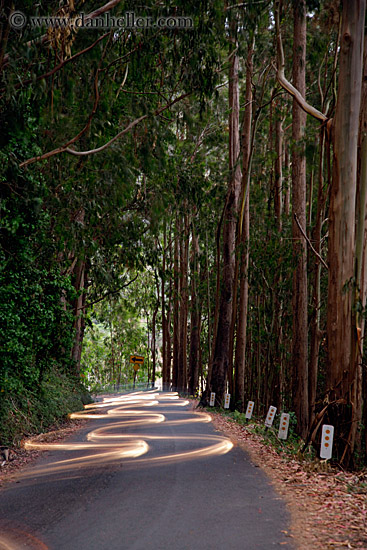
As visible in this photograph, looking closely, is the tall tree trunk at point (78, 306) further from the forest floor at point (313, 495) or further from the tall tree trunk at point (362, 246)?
the tall tree trunk at point (362, 246)

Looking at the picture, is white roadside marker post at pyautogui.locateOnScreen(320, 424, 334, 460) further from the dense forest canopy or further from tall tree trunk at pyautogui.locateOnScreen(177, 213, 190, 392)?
tall tree trunk at pyautogui.locateOnScreen(177, 213, 190, 392)

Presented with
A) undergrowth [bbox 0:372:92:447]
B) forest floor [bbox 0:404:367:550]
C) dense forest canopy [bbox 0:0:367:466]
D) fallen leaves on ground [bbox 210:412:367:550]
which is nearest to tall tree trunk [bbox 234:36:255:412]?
dense forest canopy [bbox 0:0:367:466]

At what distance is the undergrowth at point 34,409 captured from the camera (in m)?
11.7

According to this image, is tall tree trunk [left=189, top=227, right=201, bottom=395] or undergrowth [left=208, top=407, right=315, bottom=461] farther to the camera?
tall tree trunk [left=189, top=227, right=201, bottom=395]

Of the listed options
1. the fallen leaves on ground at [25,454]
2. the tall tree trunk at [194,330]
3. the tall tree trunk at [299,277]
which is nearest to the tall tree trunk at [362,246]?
the tall tree trunk at [299,277]

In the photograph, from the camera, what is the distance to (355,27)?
30.7ft

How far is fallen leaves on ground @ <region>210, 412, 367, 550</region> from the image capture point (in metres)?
5.24

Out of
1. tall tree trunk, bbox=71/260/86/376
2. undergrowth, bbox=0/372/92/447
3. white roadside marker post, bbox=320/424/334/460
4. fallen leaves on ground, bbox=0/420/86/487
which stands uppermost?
tall tree trunk, bbox=71/260/86/376

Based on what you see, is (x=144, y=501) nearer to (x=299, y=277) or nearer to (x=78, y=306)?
(x=299, y=277)

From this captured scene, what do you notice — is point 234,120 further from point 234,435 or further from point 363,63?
point 234,435

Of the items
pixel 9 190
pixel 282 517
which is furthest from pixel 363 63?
pixel 282 517

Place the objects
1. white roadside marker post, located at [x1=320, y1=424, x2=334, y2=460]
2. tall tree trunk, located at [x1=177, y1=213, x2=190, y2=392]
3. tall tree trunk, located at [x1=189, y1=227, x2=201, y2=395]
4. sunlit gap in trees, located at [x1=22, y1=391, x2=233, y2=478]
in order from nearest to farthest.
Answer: white roadside marker post, located at [x1=320, y1=424, x2=334, y2=460], sunlit gap in trees, located at [x1=22, y1=391, x2=233, y2=478], tall tree trunk, located at [x1=189, y1=227, x2=201, y2=395], tall tree trunk, located at [x1=177, y1=213, x2=190, y2=392]

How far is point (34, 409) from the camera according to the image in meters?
14.0

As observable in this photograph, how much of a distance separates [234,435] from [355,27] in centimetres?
844
